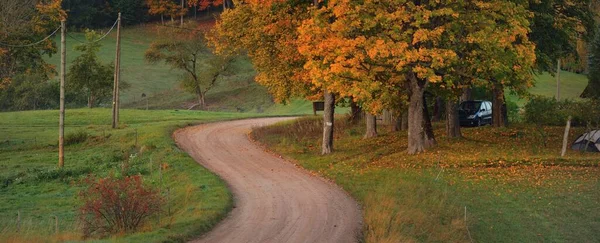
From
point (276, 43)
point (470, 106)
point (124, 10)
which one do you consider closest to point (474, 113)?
point (470, 106)

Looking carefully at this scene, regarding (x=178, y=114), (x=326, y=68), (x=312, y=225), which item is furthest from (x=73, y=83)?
(x=312, y=225)

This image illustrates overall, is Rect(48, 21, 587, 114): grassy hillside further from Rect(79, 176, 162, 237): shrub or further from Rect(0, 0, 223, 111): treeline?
Rect(79, 176, 162, 237): shrub

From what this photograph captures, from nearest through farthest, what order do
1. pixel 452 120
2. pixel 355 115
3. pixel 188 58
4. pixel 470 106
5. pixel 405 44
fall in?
pixel 405 44 < pixel 452 120 < pixel 470 106 < pixel 355 115 < pixel 188 58

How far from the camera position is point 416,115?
29234 mm

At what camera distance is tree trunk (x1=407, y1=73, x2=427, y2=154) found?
96.0 feet

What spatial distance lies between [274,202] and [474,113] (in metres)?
24.3

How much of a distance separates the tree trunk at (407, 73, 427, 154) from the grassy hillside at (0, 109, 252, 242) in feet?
27.7

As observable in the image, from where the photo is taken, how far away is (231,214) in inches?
778

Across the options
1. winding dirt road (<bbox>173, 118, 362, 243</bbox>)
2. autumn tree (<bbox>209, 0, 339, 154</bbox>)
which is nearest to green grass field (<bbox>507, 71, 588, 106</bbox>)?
autumn tree (<bbox>209, 0, 339, 154</bbox>)

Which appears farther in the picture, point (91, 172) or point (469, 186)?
point (91, 172)

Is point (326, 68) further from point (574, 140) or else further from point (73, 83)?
point (73, 83)

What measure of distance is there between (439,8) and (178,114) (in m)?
34.0

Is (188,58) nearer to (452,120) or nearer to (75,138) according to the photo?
(75,138)

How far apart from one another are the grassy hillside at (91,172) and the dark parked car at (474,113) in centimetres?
1705
